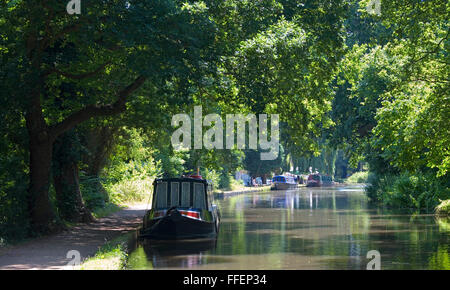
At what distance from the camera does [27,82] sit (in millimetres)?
18844

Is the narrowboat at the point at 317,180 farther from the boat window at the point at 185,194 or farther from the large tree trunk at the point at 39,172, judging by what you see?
→ the large tree trunk at the point at 39,172

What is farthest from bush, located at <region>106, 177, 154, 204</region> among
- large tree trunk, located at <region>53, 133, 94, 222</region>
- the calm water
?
large tree trunk, located at <region>53, 133, 94, 222</region>

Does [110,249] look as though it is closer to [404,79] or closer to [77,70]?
[77,70]

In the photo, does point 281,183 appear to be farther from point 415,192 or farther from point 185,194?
point 185,194

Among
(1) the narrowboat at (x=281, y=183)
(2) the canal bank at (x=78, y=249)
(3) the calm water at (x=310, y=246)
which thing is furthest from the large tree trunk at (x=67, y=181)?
(1) the narrowboat at (x=281, y=183)

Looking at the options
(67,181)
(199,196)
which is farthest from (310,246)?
(67,181)

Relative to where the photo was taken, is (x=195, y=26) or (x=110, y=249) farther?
(x=195, y=26)

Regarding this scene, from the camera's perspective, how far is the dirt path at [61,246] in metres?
15.0

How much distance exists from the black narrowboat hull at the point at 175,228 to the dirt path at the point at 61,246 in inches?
46.8

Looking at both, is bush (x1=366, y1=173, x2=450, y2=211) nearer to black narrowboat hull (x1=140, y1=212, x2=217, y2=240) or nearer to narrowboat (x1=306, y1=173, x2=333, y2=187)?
black narrowboat hull (x1=140, y1=212, x2=217, y2=240)

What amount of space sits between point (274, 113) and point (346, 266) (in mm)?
10869

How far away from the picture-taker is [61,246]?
720 inches

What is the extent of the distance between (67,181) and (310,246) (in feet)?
33.9
